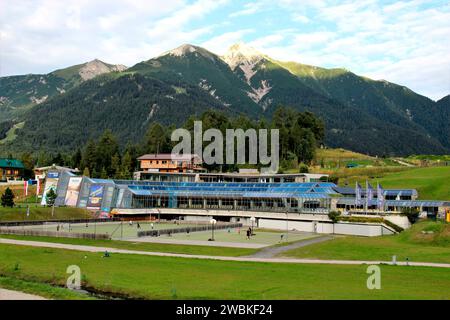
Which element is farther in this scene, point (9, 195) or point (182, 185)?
point (182, 185)

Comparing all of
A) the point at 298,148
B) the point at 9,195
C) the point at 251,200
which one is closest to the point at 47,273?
the point at 9,195

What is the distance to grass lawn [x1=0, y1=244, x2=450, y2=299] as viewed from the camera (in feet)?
118

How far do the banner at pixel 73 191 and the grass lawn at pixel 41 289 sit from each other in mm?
75852

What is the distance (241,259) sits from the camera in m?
55.8

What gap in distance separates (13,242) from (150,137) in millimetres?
106578

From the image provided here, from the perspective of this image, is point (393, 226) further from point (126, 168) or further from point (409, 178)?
point (126, 168)

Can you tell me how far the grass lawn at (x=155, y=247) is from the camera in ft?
203

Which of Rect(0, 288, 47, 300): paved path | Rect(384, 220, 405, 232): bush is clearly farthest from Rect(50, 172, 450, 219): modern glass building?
Rect(0, 288, 47, 300): paved path

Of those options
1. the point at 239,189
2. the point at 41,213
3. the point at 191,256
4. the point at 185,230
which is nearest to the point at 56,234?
the point at 185,230

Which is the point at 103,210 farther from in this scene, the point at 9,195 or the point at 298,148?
the point at 298,148

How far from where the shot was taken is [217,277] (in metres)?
43.1

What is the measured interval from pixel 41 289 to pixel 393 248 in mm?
44409
